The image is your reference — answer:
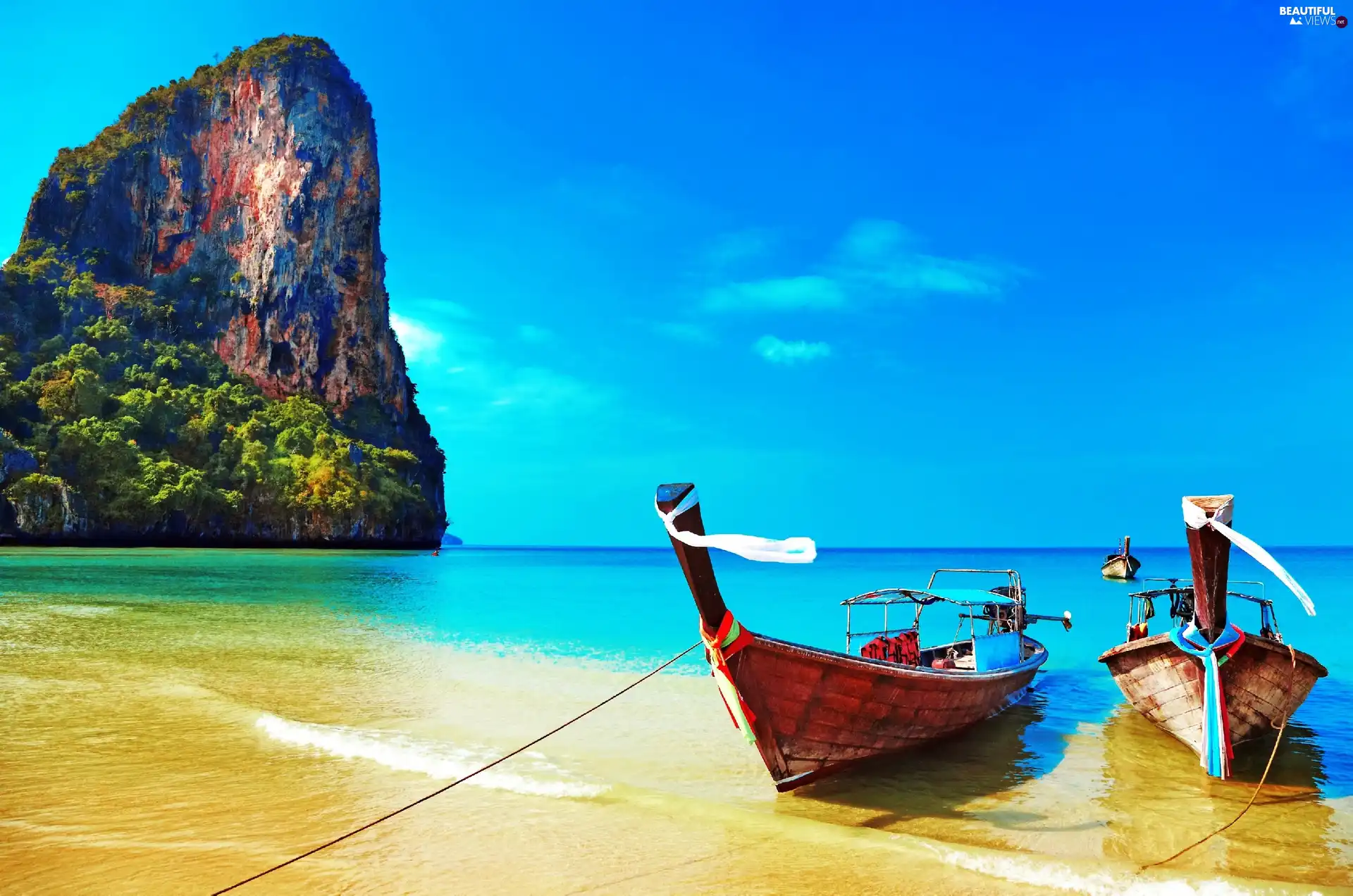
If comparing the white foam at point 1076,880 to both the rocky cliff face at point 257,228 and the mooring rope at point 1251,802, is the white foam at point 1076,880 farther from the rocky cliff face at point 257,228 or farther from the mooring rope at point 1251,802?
the rocky cliff face at point 257,228

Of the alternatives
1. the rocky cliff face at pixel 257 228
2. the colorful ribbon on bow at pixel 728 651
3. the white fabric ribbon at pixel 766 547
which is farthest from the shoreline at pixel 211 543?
the white fabric ribbon at pixel 766 547

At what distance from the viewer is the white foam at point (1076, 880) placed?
6340 mm

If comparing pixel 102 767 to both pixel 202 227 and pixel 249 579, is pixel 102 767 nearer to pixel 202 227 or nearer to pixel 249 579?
pixel 249 579

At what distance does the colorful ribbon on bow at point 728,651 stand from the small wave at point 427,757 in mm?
2107

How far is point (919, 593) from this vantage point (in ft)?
44.8

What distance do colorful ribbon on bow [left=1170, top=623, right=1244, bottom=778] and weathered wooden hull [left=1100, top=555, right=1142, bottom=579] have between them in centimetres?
5051

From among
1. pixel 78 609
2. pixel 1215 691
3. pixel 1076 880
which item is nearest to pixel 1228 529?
pixel 1215 691

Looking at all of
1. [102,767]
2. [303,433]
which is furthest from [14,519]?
[102,767]

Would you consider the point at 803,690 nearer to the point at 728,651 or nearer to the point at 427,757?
the point at 728,651

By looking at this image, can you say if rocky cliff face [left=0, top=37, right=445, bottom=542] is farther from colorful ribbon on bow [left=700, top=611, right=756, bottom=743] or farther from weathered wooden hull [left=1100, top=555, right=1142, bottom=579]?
colorful ribbon on bow [left=700, top=611, right=756, bottom=743]

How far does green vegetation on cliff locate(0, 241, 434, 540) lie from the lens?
68.4 metres

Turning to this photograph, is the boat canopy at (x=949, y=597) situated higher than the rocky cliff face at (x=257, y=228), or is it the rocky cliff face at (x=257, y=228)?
the rocky cliff face at (x=257, y=228)

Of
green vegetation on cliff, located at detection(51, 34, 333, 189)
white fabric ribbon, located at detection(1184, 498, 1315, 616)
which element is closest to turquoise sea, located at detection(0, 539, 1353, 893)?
white fabric ribbon, located at detection(1184, 498, 1315, 616)

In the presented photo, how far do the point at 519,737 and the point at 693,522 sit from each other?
585 centimetres
